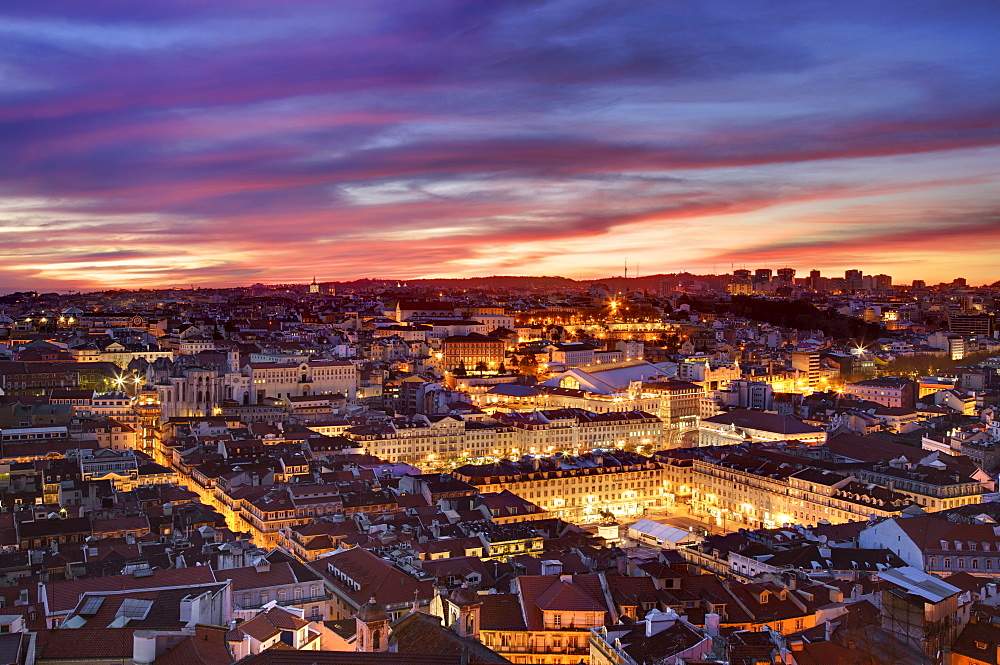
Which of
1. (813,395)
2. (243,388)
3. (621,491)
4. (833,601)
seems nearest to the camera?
(833,601)

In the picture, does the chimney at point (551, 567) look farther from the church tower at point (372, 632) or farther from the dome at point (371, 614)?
the church tower at point (372, 632)

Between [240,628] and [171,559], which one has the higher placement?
[240,628]

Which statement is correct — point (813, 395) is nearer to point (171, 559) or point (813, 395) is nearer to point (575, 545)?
point (575, 545)

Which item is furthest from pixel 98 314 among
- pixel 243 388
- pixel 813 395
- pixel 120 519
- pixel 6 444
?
pixel 120 519

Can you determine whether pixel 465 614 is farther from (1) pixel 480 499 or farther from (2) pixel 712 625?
(1) pixel 480 499

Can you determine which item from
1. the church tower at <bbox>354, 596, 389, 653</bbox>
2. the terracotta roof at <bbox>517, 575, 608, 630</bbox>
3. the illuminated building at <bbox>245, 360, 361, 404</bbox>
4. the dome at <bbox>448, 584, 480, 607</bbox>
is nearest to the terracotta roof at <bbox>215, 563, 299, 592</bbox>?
the dome at <bbox>448, 584, 480, 607</bbox>

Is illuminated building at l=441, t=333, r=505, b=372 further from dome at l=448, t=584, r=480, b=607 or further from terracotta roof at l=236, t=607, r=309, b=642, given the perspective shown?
terracotta roof at l=236, t=607, r=309, b=642

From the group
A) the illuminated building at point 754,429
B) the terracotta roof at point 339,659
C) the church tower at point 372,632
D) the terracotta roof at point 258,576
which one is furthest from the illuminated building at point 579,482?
the terracotta roof at point 339,659
